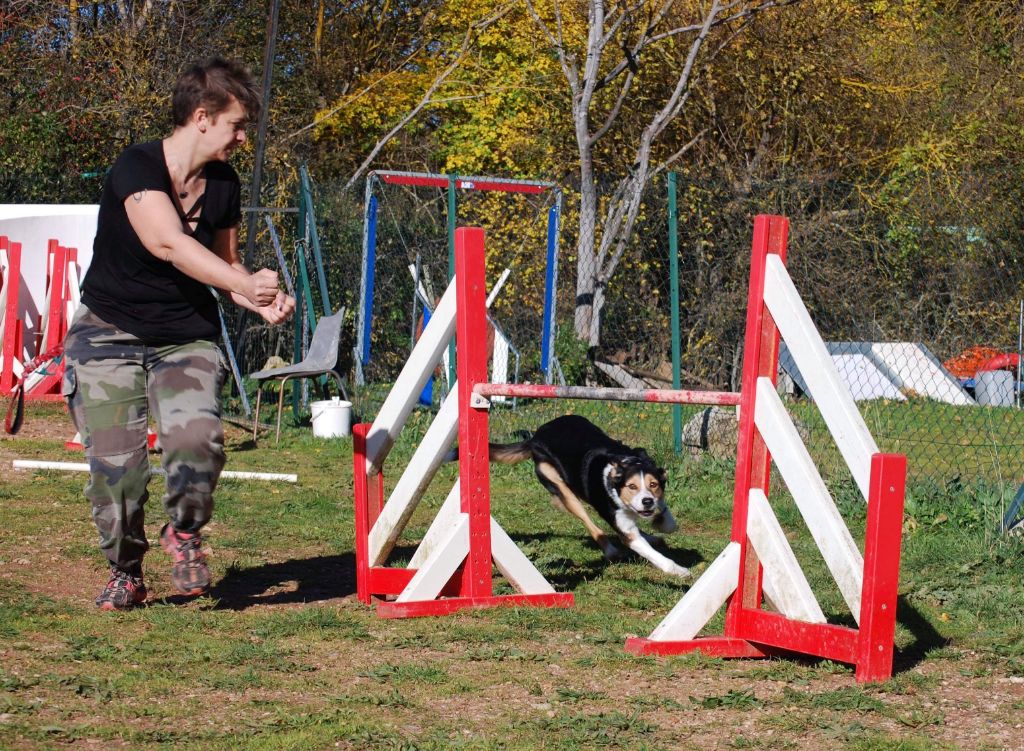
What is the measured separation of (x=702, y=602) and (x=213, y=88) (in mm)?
2344

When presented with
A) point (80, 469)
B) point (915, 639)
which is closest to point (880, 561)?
point (915, 639)

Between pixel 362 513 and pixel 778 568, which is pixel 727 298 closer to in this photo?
pixel 362 513

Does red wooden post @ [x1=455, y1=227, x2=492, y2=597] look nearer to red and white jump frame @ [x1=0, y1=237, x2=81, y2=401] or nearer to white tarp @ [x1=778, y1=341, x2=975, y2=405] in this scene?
white tarp @ [x1=778, y1=341, x2=975, y2=405]

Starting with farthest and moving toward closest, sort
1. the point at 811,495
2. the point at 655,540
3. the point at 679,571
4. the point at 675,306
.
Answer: the point at 675,306, the point at 655,540, the point at 679,571, the point at 811,495

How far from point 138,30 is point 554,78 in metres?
5.91

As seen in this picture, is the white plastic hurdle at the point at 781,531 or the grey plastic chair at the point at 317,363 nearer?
the white plastic hurdle at the point at 781,531

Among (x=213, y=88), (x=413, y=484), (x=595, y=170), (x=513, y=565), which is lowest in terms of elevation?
(x=513, y=565)

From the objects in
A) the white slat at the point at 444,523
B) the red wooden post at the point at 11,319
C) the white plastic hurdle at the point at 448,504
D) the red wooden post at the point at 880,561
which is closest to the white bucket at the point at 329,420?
the red wooden post at the point at 11,319

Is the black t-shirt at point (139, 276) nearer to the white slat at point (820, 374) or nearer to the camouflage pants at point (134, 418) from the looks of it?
A: the camouflage pants at point (134, 418)

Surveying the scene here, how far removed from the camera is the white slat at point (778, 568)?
3748 millimetres

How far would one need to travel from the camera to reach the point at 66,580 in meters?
4.79

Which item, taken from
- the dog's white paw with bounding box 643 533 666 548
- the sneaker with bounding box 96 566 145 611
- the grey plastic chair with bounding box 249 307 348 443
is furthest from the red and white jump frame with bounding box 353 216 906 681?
the grey plastic chair with bounding box 249 307 348 443

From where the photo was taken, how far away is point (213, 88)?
406 cm

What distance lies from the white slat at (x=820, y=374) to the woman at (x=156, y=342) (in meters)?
1.78
